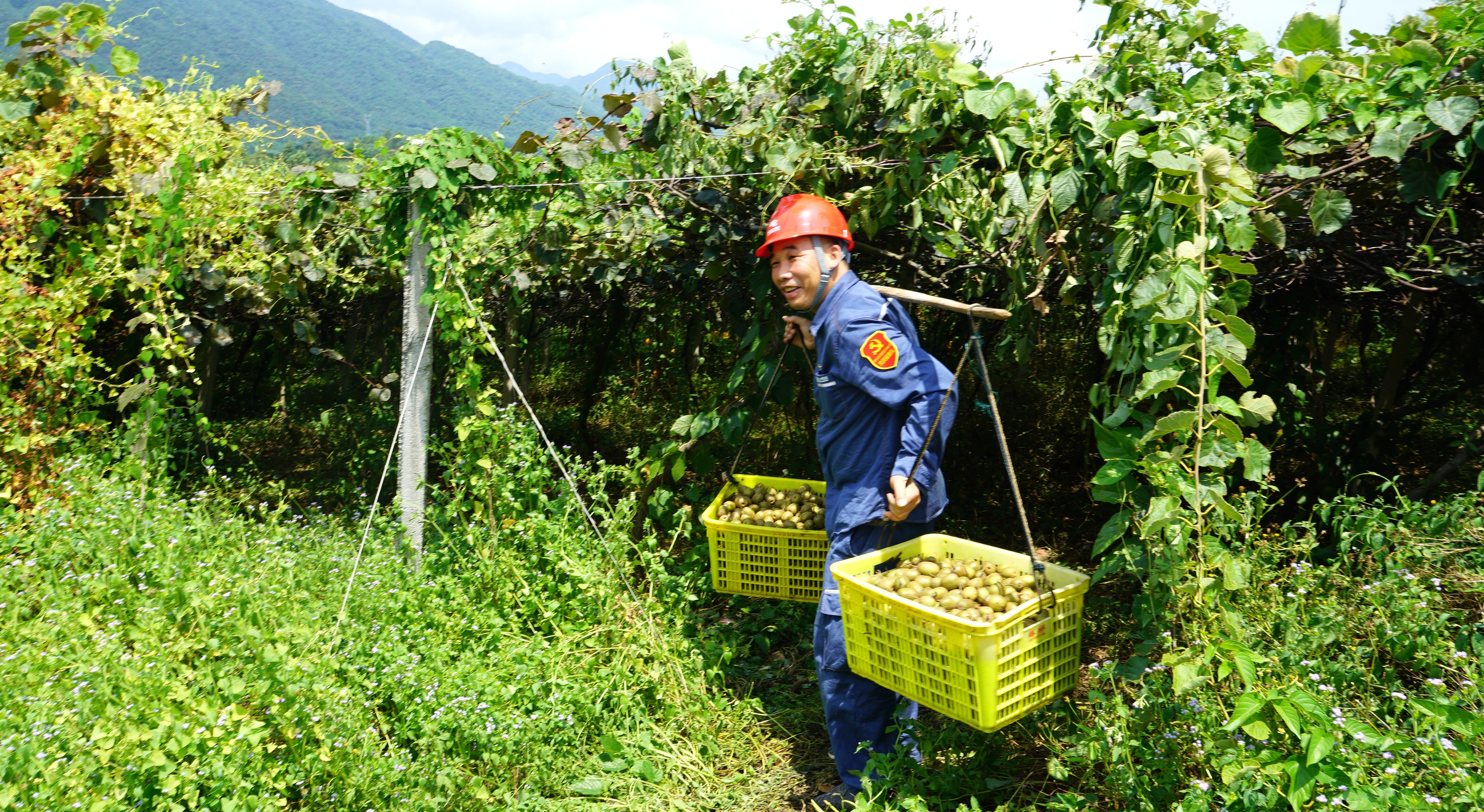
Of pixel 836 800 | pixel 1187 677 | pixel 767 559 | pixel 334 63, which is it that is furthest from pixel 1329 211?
pixel 334 63

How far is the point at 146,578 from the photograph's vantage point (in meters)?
3.85

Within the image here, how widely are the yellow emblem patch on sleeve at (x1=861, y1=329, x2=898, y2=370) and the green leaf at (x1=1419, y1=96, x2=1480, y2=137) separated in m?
1.69

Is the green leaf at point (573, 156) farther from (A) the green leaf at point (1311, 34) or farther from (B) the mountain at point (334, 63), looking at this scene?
(B) the mountain at point (334, 63)

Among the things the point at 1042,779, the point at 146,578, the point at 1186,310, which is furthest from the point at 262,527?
the point at 1186,310

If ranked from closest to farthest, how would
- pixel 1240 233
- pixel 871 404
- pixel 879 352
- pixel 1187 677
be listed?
pixel 1187 677
pixel 1240 233
pixel 879 352
pixel 871 404


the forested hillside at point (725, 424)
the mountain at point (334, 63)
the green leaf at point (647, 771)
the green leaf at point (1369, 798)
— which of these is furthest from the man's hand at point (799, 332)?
the mountain at point (334, 63)

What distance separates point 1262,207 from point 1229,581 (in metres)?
1.26

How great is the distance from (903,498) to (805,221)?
1.04 metres

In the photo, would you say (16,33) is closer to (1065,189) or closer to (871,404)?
(871,404)

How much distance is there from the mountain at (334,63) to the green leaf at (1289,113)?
248 ft

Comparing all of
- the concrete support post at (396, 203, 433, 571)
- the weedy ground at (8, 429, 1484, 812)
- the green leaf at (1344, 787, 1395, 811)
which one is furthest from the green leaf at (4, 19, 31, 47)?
the green leaf at (1344, 787, 1395, 811)

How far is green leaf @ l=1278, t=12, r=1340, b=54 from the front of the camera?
2889 mm

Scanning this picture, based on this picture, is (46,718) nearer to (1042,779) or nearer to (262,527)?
(262,527)

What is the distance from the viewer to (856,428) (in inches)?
128
